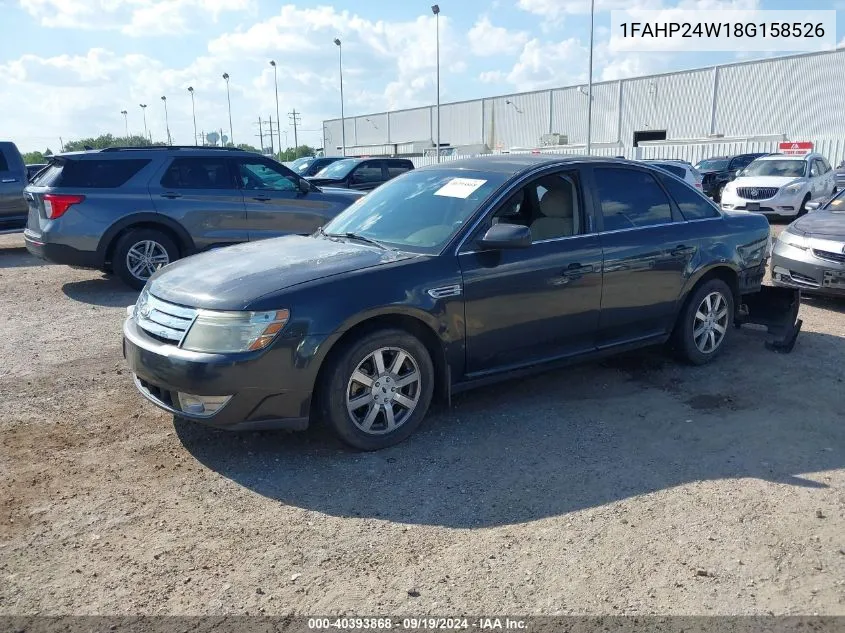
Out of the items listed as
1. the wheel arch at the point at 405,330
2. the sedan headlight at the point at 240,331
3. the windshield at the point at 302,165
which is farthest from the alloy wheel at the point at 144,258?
the windshield at the point at 302,165

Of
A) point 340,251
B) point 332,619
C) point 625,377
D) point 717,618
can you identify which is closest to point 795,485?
point 717,618

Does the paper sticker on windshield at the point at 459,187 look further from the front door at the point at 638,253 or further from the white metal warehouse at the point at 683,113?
the white metal warehouse at the point at 683,113

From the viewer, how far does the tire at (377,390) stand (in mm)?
3996

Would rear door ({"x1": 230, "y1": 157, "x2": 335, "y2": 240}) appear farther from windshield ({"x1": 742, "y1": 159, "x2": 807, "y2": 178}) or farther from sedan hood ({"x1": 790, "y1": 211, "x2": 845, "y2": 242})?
windshield ({"x1": 742, "y1": 159, "x2": 807, "y2": 178})

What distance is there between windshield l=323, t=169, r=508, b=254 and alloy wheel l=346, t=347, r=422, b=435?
2.47 feet

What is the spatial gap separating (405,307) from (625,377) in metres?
2.30

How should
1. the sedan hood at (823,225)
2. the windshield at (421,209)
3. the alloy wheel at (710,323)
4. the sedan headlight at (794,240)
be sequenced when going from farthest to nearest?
the sedan headlight at (794,240), the sedan hood at (823,225), the alloy wheel at (710,323), the windshield at (421,209)

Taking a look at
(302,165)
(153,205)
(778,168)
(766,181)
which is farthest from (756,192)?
(153,205)

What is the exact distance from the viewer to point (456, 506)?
3.63m

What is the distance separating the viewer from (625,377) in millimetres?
5598

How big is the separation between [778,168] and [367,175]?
10509 mm

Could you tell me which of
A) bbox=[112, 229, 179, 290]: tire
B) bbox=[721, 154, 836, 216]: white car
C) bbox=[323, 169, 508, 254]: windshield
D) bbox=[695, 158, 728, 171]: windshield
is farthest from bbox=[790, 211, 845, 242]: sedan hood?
bbox=[695, 158, 728, 171]: windshield

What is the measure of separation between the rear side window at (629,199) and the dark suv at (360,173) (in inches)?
432

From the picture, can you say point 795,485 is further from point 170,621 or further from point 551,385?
point 170,621
